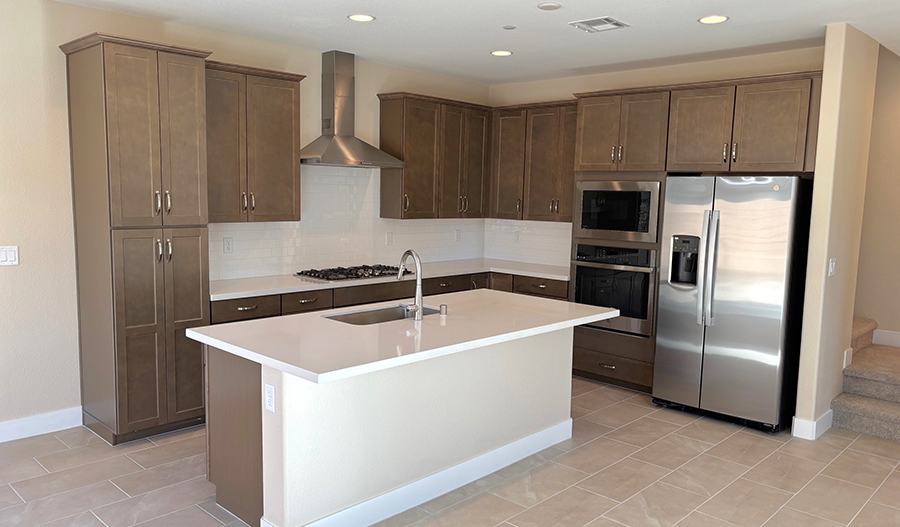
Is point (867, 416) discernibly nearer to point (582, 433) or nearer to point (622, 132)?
point (582, 433)

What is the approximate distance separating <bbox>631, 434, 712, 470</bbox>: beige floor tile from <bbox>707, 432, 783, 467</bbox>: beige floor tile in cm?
9

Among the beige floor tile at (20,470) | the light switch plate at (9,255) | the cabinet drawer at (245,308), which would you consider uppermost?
the light switch plate at (9,255)

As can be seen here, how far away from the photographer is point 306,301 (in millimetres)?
4617

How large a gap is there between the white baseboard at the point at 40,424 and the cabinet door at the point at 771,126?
4.71m

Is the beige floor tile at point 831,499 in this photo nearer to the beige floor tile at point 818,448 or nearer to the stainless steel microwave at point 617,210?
the beige floor tile at point 818,448

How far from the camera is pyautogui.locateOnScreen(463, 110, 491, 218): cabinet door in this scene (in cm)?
614

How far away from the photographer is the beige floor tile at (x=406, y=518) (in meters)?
3.04

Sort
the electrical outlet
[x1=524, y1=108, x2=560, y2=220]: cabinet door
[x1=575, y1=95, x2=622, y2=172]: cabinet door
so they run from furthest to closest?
[x1=524, y1=108, x2=560, y2=220]: cabinet door, [x1=575, y1=95, x2=622, y2=172]: cabinet door, the electrical outlet

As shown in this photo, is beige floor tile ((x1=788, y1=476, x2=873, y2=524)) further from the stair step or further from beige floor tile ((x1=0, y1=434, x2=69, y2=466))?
beige floor tile ((x1=0, y1=434, x2=69, y2=466))

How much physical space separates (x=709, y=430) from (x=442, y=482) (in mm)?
2092

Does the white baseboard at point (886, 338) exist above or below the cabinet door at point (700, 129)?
below

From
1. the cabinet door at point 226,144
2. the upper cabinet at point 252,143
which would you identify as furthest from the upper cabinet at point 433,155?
the cabinet door at point 226,144

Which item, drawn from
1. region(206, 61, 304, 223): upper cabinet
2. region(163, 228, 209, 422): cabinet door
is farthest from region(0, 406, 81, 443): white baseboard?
region(206, 61, 304, 223): upper cabinet

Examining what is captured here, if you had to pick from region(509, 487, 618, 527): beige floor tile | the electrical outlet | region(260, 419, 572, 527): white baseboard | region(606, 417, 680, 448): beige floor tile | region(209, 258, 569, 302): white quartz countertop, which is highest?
region(209, 258, 569, 302): white quartz countertop
